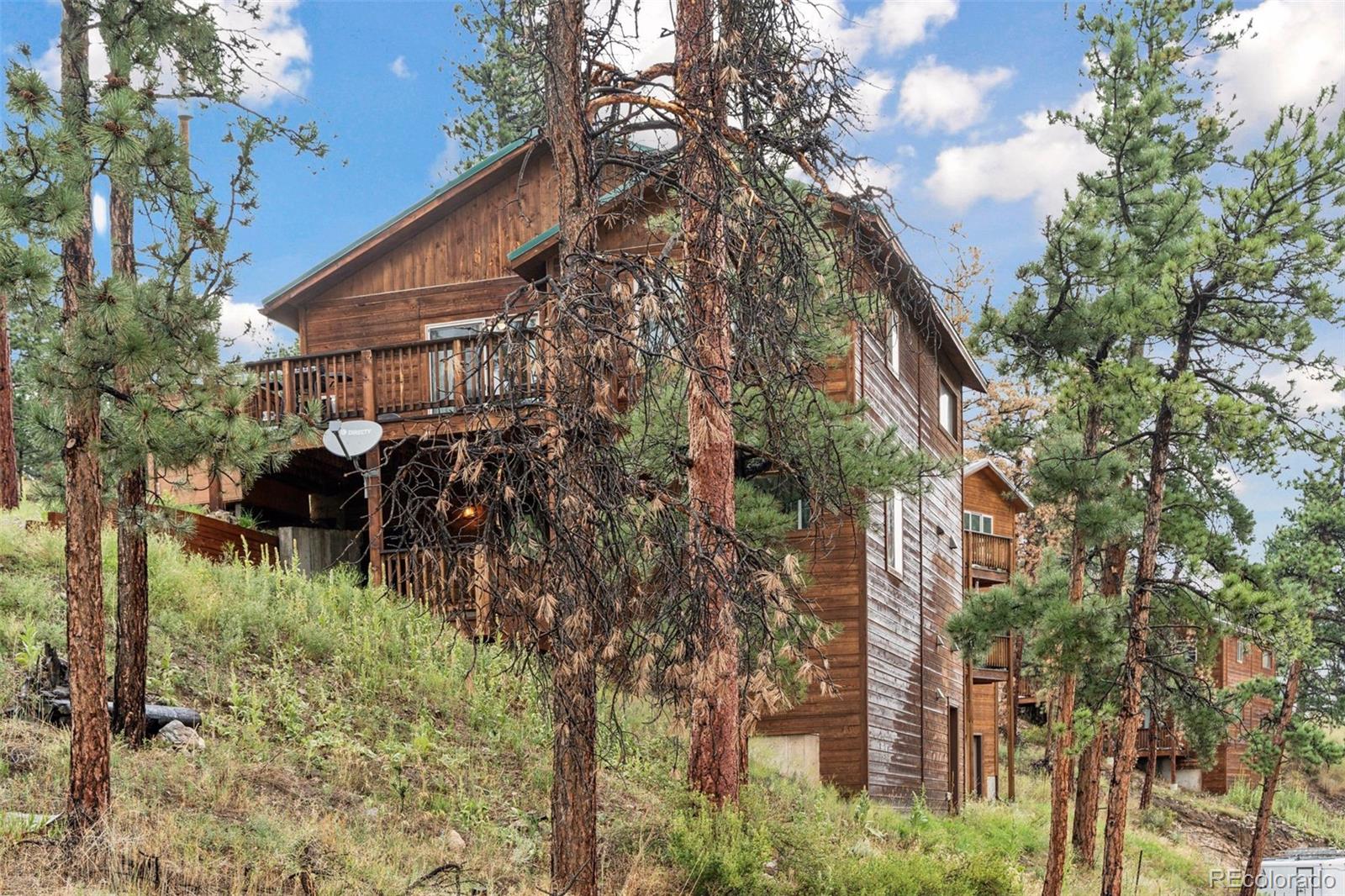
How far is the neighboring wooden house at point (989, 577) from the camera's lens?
27.5m

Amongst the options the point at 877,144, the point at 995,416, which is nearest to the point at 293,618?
the point at 877,144

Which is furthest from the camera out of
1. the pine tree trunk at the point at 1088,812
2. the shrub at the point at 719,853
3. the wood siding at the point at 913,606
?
the pine tree trunk at the point at 1088,812

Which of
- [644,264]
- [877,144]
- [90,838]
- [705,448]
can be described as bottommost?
[90,838]

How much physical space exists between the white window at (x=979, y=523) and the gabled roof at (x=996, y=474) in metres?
0.83

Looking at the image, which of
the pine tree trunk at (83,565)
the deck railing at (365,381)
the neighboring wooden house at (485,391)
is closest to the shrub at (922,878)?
the neighboring wooden house at (485,391)

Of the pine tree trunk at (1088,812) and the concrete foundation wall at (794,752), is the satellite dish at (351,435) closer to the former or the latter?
the concrete foundation wall at (794,752)

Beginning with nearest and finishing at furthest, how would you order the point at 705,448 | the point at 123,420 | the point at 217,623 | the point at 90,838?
the point at 90,838 → the point at 123,420 → the point at 705,448 → the point at 217,623

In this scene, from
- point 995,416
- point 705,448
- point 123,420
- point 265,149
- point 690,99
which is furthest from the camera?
point 995,416

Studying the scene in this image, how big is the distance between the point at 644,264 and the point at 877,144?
273cm

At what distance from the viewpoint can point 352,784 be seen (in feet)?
38.5

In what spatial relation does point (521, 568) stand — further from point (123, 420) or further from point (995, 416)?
point (995, 416)

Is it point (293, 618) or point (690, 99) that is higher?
point (690, 99)

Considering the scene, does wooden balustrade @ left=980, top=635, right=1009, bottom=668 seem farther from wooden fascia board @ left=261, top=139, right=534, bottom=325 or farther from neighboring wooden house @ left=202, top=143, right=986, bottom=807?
wooden fascia board @ left=261, top=139, right=534, bottom=325

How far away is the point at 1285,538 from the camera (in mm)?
41438
